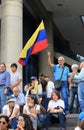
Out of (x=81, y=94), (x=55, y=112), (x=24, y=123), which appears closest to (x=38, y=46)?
(x=81, y=94)

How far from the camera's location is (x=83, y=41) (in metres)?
33.6

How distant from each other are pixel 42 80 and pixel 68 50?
20.5m

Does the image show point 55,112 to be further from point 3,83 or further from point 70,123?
point 3,83

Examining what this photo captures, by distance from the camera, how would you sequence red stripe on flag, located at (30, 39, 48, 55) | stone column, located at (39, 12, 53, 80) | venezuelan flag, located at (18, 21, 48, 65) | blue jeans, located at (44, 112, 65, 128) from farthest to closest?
stone column, located at (39, 12, 53, 80), red stripe on flag, located at (30, 39, 48, 55), venezuelan flag, located at (18, 21, 48, 65), blue jeans, located at (44, 112, 65, 128)

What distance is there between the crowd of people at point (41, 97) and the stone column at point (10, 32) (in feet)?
10.2

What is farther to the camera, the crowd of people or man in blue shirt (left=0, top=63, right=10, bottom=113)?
man in blue shirt (left=0, top=63, right=10, bottom=113)

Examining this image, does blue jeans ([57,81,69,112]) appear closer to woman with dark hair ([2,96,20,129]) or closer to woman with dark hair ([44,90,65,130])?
woman with dark hair ([44,90,65,130])

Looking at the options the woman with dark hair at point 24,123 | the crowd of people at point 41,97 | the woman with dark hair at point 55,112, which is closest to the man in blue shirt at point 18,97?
the crowd of people at point 41,97

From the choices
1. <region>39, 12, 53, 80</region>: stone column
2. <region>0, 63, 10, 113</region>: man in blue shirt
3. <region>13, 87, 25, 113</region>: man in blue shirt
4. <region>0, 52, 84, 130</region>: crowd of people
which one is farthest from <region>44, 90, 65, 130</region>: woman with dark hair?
<region>39, 12, 53, 80</region>: stone column

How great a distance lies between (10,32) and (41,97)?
14.2 feet

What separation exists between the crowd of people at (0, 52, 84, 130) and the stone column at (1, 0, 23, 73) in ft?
10.2

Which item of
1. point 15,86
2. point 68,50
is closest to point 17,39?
point 15,86

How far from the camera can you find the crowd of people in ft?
32.5

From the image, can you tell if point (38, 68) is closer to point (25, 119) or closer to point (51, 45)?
point (51, 45)
